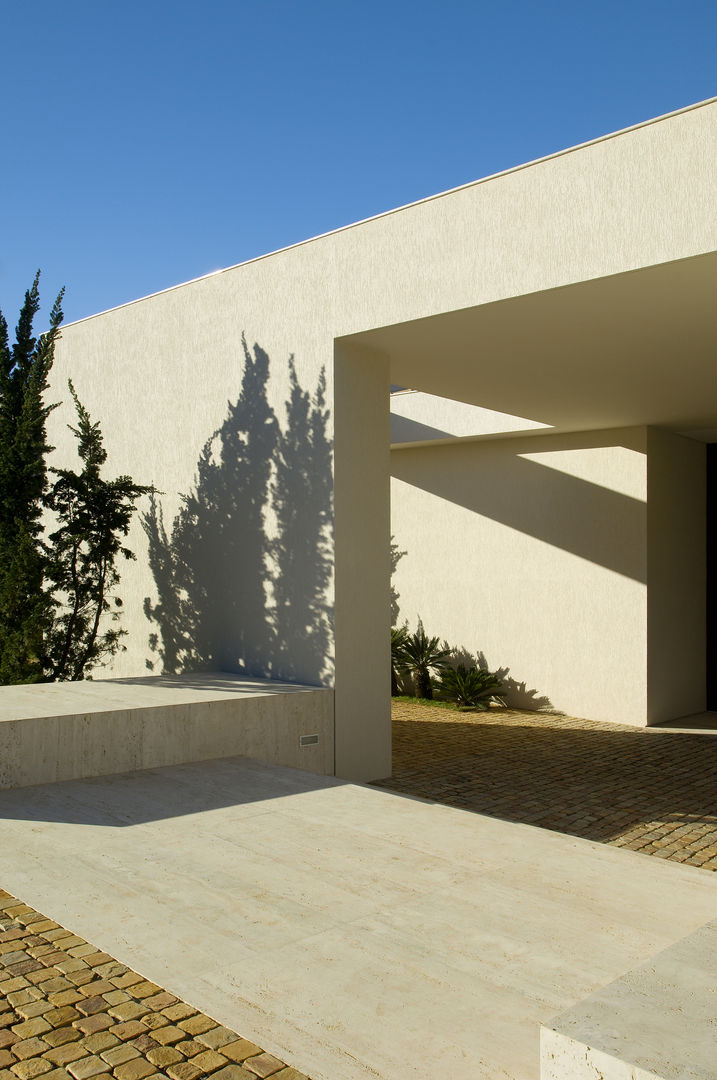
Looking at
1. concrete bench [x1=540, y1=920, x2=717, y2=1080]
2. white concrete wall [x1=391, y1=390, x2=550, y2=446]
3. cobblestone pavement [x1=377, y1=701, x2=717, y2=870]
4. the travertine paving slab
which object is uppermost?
white concrete wall [x1=391, y1=390, x2=550, y2=446]

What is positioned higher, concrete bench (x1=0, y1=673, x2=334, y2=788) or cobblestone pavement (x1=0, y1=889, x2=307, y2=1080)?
concrete bench (x1=0, y1=673, x2=334, y2=788)

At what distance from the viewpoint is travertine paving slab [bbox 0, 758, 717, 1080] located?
3.04 meters

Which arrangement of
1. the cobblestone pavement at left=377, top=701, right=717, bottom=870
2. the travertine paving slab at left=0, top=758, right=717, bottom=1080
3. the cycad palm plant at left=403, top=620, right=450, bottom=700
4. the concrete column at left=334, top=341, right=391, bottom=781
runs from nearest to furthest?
the travertine paving slab at left=0, top=758, right=717, bottom=1080 < the cobblestone pavement at left=377, top=701, right=717, bottom=870 < the concrete column at left=334, top=341, right=391, bottom=781 < the cycad palm plant at left=403, top=620, right=450, bottom=700

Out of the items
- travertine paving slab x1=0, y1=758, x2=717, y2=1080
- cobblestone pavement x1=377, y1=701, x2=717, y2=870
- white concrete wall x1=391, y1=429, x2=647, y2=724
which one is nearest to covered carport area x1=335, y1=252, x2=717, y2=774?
white concrete wall x1=391, y1=429, x2=647, y2=724

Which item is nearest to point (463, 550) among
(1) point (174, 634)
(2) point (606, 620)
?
(2) point (606, 620)

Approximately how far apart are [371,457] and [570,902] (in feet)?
16.0

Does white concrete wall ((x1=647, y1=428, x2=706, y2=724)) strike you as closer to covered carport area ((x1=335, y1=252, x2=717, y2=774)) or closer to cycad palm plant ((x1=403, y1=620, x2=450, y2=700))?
covered carport area ((x1=335, y1=252, x2=717, y2=774))

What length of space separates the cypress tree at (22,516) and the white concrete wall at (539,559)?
6128 millimetres

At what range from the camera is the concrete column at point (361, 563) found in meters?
7.95

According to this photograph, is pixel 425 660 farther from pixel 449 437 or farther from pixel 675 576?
pixel 675 576

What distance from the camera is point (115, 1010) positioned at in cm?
320

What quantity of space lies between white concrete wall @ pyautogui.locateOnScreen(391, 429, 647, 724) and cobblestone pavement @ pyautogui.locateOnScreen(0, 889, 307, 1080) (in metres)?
9.16

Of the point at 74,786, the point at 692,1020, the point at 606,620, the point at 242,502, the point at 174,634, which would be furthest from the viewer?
the point at 606,620

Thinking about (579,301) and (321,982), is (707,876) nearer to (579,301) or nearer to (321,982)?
(321,982)
